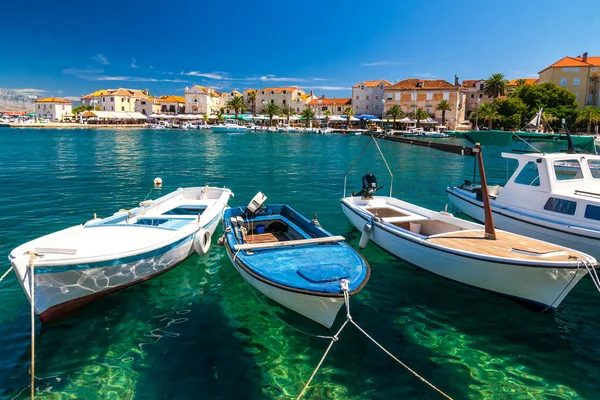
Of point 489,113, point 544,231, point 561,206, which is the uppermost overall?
point 489,113

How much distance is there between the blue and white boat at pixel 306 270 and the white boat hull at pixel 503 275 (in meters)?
2.51

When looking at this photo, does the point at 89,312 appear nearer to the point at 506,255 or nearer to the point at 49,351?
the point at 49,351

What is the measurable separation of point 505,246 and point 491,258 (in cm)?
106

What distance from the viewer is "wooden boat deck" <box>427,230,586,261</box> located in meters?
8.80

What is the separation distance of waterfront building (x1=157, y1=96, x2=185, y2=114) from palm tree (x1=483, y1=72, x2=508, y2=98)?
322ft

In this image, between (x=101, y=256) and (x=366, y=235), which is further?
(x=366, y=235)

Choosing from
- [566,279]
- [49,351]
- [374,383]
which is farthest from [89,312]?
[566,279]

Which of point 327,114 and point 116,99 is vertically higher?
point 116,99

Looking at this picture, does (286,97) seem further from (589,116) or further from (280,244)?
(280,244)

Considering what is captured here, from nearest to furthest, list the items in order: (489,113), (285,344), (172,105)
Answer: (285,344) < (489,113) < (172,105)

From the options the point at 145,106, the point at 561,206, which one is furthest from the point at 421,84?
the point at 561,206

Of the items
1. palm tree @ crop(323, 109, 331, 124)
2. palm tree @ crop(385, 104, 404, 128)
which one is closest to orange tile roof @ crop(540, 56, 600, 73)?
palm tree @ crop(385, 104, 404, 128)

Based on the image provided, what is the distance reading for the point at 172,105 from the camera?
137m

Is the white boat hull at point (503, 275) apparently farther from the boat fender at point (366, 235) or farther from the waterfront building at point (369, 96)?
the waterfront building at point (369, 96)
